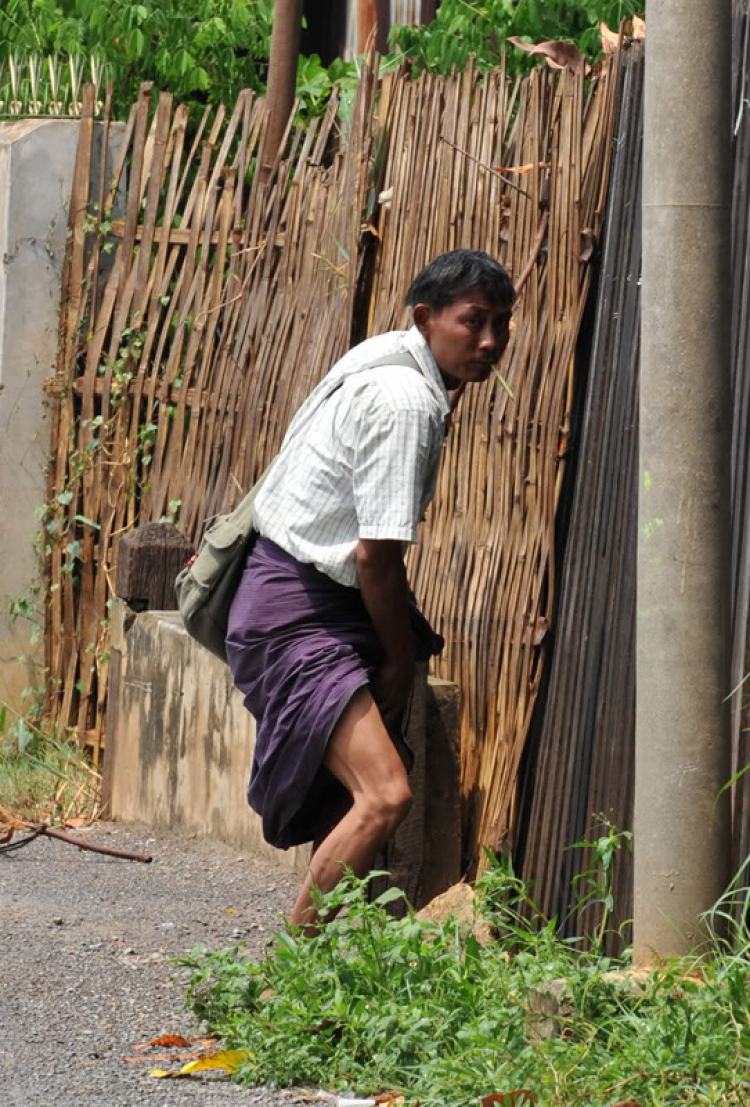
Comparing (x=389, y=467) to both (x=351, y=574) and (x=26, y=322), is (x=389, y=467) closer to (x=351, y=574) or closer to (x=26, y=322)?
(x=351, y=574)

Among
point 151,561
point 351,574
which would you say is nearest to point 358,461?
point 351,574

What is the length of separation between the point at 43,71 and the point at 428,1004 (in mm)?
5752

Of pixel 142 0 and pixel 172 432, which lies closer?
pixel 172 432

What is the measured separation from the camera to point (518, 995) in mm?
3451

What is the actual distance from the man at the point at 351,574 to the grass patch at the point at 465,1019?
24cm

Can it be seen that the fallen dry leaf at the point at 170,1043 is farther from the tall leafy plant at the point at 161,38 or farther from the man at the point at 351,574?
the tall leafy plant at the point at 161,38

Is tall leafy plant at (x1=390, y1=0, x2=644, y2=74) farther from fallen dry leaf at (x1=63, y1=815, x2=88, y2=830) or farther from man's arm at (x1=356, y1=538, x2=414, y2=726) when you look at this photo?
man's arm at (x1=356, y1=538, x2=414, y2=726)

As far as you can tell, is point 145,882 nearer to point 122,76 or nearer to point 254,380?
point 254,380

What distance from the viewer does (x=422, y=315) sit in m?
4.13

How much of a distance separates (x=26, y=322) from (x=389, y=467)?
4.09m

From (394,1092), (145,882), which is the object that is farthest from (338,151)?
(394,1092)

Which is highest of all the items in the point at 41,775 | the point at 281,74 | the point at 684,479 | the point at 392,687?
the point at 281,74

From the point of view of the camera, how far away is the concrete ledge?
16.3 ft

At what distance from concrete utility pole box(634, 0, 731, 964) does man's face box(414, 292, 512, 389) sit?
67 cm
